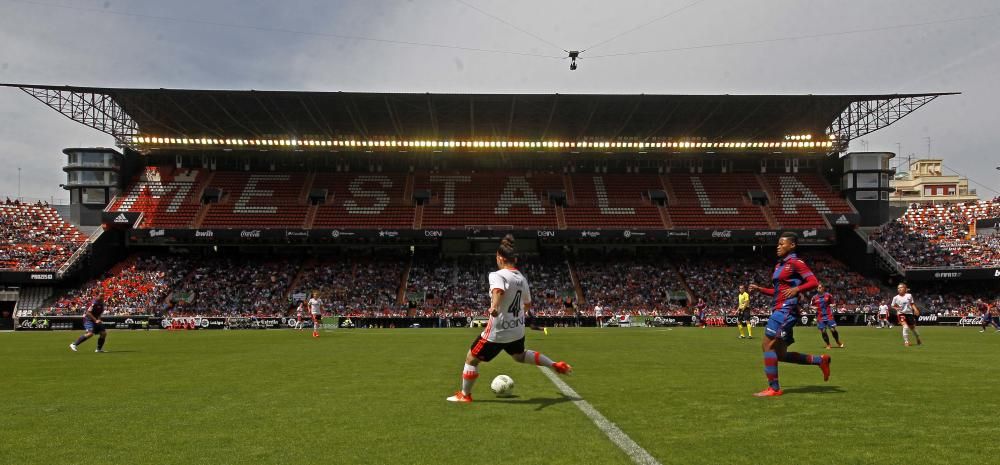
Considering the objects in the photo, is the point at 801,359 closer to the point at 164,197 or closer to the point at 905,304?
the point at 905,304

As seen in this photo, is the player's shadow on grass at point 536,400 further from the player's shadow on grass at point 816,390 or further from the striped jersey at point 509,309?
the player's shadow on grass at point 816,390

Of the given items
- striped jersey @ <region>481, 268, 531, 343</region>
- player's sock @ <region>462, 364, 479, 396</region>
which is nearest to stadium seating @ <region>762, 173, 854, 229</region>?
striped jersey @ <region>481, 268, 531, 343</region>

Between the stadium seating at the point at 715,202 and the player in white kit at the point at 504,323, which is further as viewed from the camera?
the stadium seating at the point at 715,202

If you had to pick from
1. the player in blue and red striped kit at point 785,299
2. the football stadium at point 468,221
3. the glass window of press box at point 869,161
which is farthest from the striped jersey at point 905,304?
the glass window of press box at point 869,161

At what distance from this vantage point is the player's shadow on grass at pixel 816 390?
32.9 ft

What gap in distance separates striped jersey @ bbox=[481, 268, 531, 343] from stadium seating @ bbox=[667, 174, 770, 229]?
49.3 m

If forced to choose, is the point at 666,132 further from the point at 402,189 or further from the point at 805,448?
the point at 805,448

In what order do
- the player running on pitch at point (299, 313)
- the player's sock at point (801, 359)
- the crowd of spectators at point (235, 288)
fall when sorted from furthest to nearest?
the crowd of spectators at point (235, 288)
the player running on pitch at point (299, 313)
the player's sock at point (801, 359)

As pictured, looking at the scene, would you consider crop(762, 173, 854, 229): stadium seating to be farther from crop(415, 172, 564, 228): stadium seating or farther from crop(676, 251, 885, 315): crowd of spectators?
crop(415, 172, 564, 228): stadium seating

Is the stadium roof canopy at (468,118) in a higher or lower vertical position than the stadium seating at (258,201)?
higher

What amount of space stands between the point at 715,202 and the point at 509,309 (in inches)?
2129

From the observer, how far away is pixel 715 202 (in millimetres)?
59906

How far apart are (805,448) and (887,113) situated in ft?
179

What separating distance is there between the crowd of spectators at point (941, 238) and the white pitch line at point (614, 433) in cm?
5335
